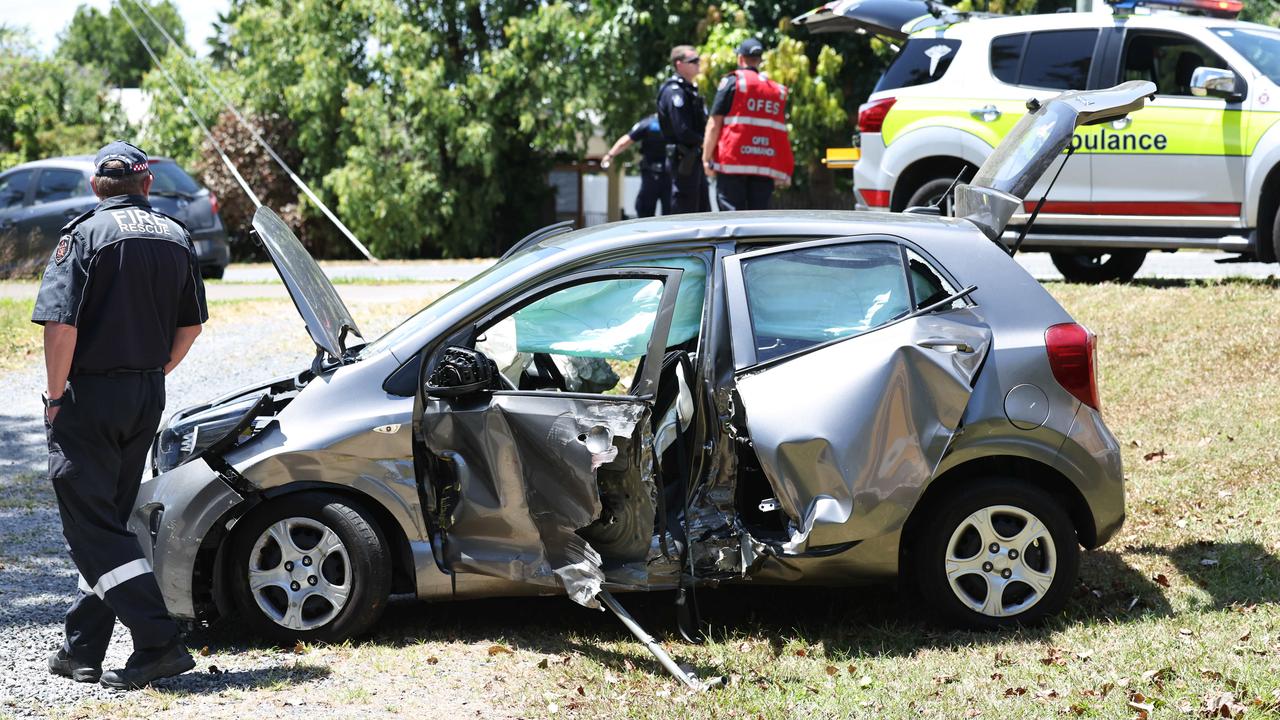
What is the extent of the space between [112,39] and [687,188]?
83.3m

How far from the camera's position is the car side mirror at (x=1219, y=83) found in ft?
31.3

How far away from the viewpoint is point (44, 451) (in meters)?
8.59

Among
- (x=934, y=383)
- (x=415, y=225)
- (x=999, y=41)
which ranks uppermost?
(x=999, y=41)

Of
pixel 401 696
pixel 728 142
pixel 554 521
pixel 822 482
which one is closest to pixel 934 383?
pixel 822 482

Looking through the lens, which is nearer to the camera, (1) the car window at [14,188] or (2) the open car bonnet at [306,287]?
(2) the open car bonnet at [306,287]

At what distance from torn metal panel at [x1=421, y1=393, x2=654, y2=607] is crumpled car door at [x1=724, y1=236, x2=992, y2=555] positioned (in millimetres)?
480

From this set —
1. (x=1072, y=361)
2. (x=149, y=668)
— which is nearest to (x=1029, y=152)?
(x=1072, y=361)

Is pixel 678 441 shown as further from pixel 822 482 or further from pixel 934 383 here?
pixel 934 383

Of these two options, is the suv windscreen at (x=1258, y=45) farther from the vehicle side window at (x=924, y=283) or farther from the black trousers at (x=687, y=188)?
the vehicle side window at (x=924, y=283)

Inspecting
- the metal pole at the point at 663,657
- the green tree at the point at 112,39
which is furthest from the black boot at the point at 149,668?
the green tree at the point at 112,39

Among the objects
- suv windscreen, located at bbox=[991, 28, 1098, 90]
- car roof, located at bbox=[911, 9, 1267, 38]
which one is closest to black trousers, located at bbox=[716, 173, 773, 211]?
car roof, located at bbox=[911, 9, 1267, 38]

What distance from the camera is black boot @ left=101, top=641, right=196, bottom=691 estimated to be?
15.0ft

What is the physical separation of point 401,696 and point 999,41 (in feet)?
25.8

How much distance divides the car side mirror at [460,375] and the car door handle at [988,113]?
6384 mm
